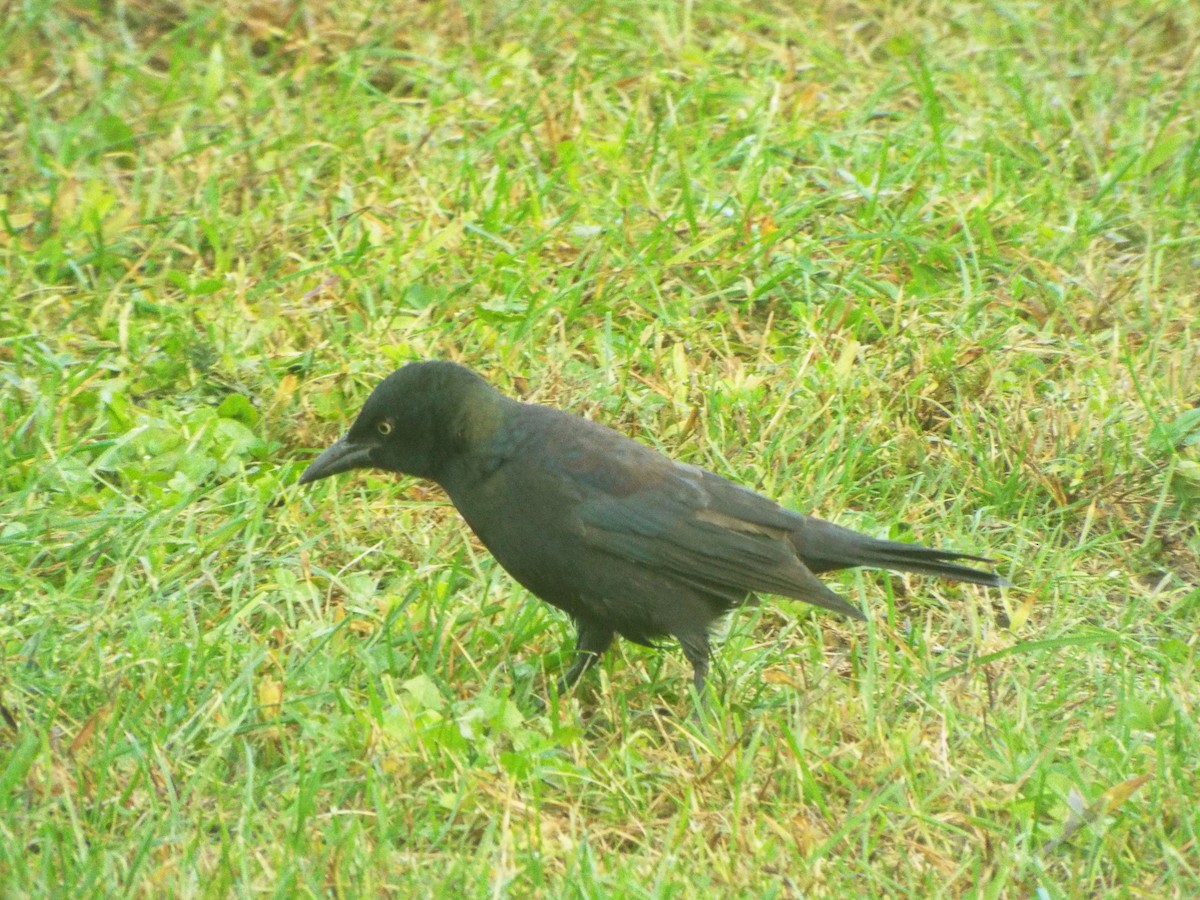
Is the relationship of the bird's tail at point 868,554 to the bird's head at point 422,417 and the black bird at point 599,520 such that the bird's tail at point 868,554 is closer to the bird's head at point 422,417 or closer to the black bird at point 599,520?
the black bird at point 599,520

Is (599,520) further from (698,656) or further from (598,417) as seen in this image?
(598,417)

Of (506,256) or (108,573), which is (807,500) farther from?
(108,573)

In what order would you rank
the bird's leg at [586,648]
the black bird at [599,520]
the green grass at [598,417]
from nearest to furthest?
1. the green grass at [598,417]
2. the black bird at [599,520]
3. the bird's leg at [586,648]

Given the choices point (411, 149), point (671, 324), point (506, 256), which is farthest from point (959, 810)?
point (411, 149)

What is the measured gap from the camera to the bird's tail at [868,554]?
15.3 feet

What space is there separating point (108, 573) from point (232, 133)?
256 centimetres

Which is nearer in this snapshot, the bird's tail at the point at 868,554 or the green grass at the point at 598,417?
the green grass at the point at 598,417

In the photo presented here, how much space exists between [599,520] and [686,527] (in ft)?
0.88

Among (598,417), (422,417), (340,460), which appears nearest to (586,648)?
(422,417)

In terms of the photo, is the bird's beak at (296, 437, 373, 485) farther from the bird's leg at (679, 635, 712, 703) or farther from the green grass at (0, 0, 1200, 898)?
the bird's leg at (679, 635, 712, 703)

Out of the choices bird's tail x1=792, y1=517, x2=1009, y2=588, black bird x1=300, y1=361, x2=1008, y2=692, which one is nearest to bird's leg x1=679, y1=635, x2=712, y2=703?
black bird x1=300, y1=361, x2=1008, y2=692

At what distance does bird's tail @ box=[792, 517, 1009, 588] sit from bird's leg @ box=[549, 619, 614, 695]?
597 millimetres

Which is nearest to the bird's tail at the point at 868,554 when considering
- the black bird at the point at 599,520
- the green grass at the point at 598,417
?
the black bird at the point at 599,520

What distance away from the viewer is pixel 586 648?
182 inches
